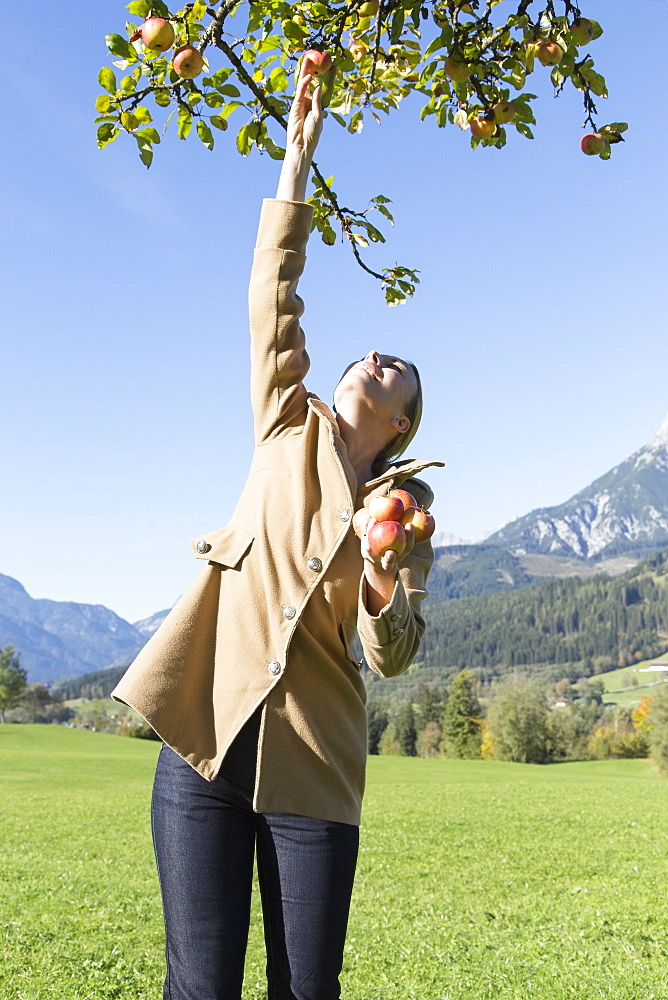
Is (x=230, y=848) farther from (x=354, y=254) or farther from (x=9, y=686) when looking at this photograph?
(x=9, y=686)

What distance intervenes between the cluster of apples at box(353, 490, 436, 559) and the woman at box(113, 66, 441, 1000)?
1.5 inches

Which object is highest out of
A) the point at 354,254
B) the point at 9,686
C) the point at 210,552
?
the point at 354,254

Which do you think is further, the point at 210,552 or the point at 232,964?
the point at 210,552

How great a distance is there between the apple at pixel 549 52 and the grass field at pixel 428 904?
580cm

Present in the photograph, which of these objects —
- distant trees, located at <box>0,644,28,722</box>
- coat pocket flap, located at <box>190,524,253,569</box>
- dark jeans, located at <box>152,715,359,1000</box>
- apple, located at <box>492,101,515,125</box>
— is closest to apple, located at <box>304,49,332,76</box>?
apple, located at <box>492,101,515,125</box>

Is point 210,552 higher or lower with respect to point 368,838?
higher

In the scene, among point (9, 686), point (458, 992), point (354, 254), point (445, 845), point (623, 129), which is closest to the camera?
point (623, 129)

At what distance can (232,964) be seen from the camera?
228 centimetres

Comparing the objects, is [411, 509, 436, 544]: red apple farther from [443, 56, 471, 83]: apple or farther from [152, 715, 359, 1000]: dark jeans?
[443, 56, 471, 83]: apple

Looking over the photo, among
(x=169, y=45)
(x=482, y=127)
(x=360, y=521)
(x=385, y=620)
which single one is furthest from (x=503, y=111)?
(x=385, y=620)

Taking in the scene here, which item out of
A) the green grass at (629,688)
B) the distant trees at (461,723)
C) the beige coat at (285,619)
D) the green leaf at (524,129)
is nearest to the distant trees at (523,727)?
the distant trees at (461,723)

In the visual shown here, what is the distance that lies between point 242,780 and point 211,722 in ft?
0.61

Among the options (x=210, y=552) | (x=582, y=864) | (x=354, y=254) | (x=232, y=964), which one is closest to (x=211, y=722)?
(x=210, y=552)

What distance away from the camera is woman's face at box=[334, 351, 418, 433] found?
9.02 ft
